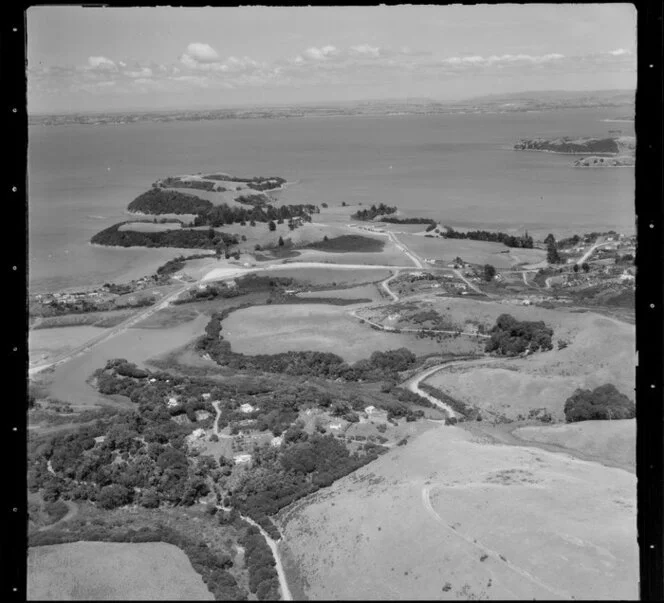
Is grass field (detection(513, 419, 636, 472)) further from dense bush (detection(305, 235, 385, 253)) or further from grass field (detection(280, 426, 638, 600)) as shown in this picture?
dense bush (detection(305, 235, 385, 253))

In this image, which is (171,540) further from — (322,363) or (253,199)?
(253,199)

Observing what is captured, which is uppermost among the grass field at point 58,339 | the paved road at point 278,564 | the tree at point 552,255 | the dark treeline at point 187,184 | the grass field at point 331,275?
the dark treeline at point 187,184

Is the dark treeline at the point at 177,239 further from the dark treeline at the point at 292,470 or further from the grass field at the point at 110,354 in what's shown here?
the dark treeline at the point at 292,470

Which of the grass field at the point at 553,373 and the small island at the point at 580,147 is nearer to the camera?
the grass field at the point at 553,373

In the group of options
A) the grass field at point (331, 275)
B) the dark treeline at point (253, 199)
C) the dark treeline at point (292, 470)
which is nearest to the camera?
the dark treeline at point (292, 470)

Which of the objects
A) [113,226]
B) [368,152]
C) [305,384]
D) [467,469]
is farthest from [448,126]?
[113,226]

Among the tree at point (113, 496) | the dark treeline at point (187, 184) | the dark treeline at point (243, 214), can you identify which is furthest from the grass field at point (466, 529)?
the dark treeline at point (187, 184)

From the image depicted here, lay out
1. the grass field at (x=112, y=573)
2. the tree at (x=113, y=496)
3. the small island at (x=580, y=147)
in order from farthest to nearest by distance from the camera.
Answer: the small island at (x=580, y=147) → the tree at (x=113, y=496) → the grass field at (x=112, y=573)

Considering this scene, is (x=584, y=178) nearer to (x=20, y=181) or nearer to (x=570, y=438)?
(x=570, y=438)
